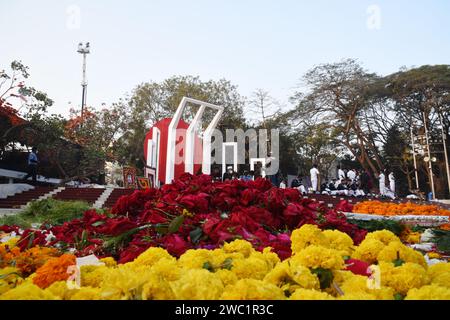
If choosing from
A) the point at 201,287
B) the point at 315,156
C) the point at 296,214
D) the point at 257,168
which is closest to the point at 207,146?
the point at 257,168

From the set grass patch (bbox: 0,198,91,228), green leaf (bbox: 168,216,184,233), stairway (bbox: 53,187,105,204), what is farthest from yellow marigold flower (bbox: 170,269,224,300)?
stairway (bbox: 53,187,105,204)

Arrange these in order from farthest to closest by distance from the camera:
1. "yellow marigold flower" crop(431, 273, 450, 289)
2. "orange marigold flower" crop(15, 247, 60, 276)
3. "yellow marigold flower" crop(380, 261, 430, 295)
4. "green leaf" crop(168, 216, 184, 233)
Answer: "green leaf" crop(168, 216, 184, 233)
"orange marigold flower" crop(15, 247, 60, 276)
"yellow marigold flower" crop(431, 273, 450, 289)
"yellow marigold flower" crop(380, 261, 430, 295)

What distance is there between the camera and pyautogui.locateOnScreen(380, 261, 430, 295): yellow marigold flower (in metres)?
0.85

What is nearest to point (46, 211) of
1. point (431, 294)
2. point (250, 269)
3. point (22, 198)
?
point (250, 269)

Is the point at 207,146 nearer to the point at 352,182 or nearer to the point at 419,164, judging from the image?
the point at 352,182

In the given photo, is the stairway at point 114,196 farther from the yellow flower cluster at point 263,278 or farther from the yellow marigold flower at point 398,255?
the yellow marigold flower at point 398,255

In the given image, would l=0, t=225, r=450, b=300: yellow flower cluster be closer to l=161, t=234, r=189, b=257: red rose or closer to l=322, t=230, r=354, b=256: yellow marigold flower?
l=322, t=230, r=354, b=256: yellow marigold flower

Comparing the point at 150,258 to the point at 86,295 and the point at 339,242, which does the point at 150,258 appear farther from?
the point at 339,242

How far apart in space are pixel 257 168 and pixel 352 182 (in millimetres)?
5462

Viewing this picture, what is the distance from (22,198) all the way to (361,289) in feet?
46.3

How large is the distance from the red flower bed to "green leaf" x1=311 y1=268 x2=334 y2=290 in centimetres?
40

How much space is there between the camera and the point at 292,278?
0.88 meters

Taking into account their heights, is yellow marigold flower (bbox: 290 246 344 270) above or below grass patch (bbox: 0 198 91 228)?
above

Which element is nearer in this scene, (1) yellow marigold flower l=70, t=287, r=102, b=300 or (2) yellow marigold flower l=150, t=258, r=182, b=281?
(1) yellow marigold flower l=70, t=287, r=102, b=300
